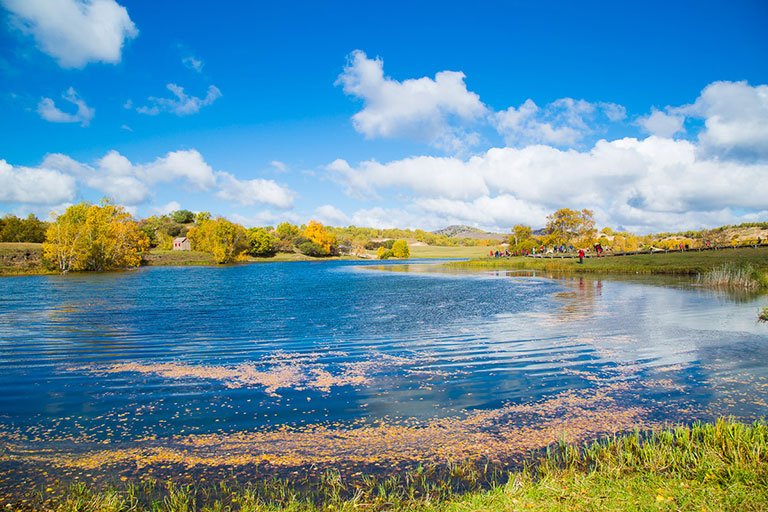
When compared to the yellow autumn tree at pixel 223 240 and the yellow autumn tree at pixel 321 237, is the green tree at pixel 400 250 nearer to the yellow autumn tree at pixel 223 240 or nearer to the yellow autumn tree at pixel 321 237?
the yellow autumn tree at pixel 321 237

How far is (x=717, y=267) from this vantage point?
136 feet

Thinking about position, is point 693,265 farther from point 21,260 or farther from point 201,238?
point 201,238

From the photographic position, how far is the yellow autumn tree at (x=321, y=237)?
168 m

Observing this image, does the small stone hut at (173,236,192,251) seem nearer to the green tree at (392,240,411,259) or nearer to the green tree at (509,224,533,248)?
the green tree at (392,240,411,259)

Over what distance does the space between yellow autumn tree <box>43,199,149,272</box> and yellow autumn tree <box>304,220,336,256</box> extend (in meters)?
89.5

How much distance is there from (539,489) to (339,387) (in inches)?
224

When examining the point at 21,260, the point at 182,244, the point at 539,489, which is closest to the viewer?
the point at 539,489

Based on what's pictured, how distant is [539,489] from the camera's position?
502cm

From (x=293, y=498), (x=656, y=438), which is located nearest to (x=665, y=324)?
(x=656, y=438)

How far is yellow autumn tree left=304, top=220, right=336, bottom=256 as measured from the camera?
16843cm

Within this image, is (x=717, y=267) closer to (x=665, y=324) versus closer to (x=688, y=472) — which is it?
(x=665, y=324)

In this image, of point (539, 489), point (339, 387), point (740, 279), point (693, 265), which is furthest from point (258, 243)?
point (539, 489)

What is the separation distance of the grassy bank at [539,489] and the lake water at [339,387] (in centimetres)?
49

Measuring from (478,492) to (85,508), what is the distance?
4689 mm
